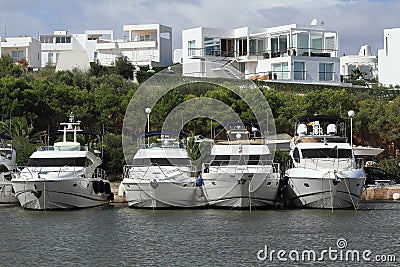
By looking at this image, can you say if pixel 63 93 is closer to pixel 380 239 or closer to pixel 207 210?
pixel 207 210

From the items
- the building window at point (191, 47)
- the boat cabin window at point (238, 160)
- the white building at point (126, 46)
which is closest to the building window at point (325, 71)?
the building window at point (191, 47)

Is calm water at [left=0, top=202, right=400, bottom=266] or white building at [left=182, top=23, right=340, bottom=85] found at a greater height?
white building at [left=182, top=23, right=340, bottom=85]

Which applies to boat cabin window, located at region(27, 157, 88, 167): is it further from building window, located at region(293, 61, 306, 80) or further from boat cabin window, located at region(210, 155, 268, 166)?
building window, located at region(293, 61, 306, 80)

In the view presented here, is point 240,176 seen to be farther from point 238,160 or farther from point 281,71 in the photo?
point 281,71

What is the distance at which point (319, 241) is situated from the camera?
26.7 m

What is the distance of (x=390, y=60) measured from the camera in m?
76.5

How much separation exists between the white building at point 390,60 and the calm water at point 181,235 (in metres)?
41.0

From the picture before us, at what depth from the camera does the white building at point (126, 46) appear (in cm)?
8419

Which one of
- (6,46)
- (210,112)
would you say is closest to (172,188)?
(210,112)

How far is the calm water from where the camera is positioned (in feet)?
78.9

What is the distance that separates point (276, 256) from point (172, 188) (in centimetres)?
1201

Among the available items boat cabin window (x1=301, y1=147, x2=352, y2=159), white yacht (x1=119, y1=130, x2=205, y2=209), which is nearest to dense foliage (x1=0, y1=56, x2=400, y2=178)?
Result: white yacht (x1=119, y1=130, x2=205, y2=209)

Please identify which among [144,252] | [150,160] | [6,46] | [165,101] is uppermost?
[6,46]

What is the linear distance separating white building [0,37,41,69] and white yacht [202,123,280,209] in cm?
5202
